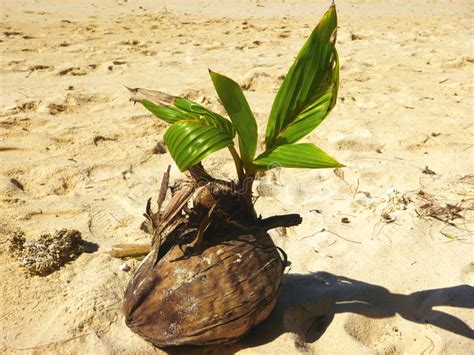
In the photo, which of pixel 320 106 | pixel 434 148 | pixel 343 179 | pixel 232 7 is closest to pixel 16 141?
pixel 343 179

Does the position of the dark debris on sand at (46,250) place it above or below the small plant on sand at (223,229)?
below

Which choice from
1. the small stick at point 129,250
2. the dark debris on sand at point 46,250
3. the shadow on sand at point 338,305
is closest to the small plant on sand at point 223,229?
the shadow on sand at point 338,305

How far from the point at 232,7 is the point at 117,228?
8.94m

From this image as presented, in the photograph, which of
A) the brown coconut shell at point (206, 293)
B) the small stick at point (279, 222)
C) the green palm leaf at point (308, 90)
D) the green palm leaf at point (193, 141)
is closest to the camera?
the green palm leaf at point (193, 141)

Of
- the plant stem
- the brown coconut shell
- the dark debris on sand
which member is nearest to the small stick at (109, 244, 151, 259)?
the dark debris on sand

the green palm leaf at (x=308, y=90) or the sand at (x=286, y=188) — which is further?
the sand at (x=286, y=188)

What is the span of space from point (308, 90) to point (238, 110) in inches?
9.8

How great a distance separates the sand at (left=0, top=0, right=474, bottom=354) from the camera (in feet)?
6.11

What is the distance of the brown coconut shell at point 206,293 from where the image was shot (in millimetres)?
1616

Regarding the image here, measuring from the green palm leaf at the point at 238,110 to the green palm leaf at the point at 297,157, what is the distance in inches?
2.7

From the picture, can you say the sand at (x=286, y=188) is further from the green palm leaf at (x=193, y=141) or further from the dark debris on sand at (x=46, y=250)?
the green palm leaf at (x=193, y=141)

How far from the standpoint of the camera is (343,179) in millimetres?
2963

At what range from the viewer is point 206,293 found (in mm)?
1617

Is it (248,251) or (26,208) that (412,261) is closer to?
(248,251)
